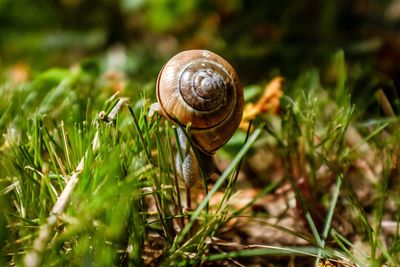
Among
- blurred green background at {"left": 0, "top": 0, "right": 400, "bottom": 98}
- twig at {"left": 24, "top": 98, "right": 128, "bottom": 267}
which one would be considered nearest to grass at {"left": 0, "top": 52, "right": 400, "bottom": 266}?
twig at {"left": 24, "top": 98, "right": 128, "bottom": 267}

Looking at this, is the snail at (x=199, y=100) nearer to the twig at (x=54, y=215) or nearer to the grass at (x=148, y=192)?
the grass at (x=148, y=192)

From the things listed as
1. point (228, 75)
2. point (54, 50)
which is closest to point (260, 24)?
point (54, 50)

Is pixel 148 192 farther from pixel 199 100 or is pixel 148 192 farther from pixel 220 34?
pixel 220 34

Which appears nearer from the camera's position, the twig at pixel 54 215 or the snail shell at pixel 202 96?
the twig at pixel 54 215

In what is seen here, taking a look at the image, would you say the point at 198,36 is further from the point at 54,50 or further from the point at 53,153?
the point at 53,153

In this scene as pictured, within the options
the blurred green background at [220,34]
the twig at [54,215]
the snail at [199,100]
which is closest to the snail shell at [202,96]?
the snail at [199,100]
